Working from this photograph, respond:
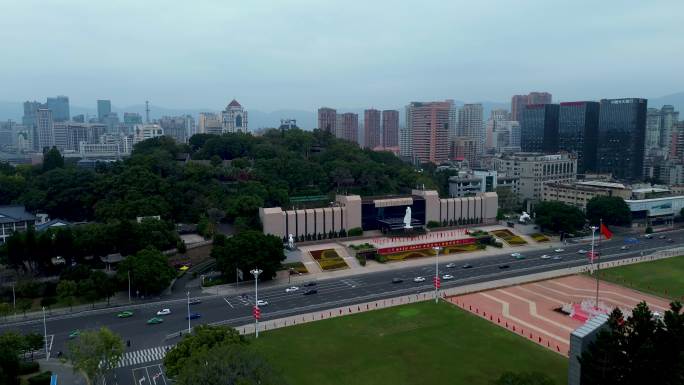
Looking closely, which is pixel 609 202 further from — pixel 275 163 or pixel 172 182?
pixel 172 182

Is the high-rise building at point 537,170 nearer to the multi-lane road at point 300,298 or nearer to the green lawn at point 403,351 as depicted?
the multi-lane road at point 300,298

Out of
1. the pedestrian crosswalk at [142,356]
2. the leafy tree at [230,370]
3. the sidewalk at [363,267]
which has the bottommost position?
the pedestrian crosswalk at [142,356]

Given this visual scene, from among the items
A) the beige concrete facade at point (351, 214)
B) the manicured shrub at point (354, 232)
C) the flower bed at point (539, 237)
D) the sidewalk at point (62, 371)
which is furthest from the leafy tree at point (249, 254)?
the flower bed at point (539, 237)

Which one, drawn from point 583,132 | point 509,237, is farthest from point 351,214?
point 583,132

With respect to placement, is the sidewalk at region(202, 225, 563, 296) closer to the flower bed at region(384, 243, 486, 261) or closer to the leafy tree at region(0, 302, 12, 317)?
the flower bed at region(384, 243, 486, 261)

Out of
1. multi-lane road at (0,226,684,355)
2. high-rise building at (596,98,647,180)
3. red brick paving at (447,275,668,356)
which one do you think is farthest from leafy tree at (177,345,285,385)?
high-rise building at (596,98,647,180)

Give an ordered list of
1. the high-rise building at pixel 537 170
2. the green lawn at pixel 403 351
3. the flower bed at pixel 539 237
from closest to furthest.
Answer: the green lawn at pixel 403 351 → the flower bed at pixel 539 237 → the high-rise building at pixel 537 170

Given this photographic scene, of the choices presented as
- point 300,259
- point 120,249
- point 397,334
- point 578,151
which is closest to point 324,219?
point 300,259
